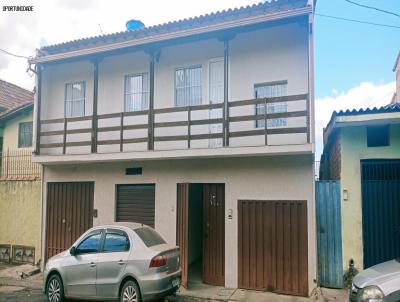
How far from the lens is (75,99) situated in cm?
1117

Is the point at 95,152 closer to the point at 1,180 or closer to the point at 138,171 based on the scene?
the point at 138,171

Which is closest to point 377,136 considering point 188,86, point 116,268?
point 188,86

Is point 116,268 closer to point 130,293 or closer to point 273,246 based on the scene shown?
point 130,293

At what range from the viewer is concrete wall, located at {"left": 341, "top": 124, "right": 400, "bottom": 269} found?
7633mm

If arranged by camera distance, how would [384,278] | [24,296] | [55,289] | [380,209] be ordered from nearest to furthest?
[384,278] < [55,289] < [380,209] < [24,296]

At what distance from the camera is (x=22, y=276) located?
9781mm

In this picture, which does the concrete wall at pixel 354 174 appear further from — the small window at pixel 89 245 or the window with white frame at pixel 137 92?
the window with white frame at pixel 137 92

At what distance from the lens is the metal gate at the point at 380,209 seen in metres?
7.58

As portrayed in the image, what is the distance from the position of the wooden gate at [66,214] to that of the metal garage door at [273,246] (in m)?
4.89

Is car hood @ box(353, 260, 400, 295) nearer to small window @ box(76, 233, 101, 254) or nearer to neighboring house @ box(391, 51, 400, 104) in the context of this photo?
small window @ box(76, 233, 101, 254)

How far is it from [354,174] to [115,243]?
5668mm

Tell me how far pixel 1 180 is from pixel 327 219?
1096 cm

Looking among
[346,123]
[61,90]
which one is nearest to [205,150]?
[346,123]

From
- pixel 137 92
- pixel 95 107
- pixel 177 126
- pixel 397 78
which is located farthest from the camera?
pixel 397 78
